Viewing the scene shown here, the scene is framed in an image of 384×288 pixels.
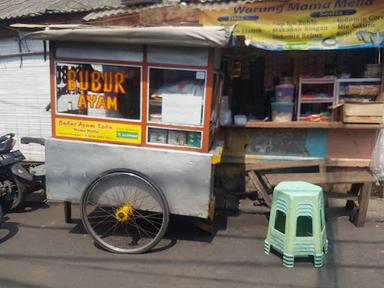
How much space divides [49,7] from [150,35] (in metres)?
4.51

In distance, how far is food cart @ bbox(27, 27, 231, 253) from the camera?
14.1ft

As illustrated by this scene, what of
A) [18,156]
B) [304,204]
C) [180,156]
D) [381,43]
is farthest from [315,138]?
[18,156]

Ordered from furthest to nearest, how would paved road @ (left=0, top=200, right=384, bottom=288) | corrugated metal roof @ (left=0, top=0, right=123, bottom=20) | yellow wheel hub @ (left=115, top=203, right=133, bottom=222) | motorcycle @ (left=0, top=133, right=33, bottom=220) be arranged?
corrugated metal roof @ (left=0, top=0, right=123, bottom=20)
motorcycle @ (left=0, top=133, right=33, bottom=220)
yellow wheel hub @ (left=115, top=203, right=133, bottom=222)
paved road @ (left=0, top=200, right=384, bottom=288)

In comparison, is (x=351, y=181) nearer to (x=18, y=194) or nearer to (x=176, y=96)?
(x=176, y=96)

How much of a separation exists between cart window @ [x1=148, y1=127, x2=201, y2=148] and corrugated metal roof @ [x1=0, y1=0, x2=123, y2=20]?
3.42 metres

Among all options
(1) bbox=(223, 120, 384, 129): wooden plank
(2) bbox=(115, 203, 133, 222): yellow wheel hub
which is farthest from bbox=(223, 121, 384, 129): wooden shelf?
(2) bbox=(115, 203, 133, 222): yellow wheel hub

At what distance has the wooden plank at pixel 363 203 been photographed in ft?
17.2

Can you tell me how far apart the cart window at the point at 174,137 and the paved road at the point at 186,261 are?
4.10ft

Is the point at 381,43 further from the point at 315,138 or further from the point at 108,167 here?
the point at 108,167

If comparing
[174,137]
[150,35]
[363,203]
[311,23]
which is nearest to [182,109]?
[174,137]

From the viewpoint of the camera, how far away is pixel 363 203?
17.2ft

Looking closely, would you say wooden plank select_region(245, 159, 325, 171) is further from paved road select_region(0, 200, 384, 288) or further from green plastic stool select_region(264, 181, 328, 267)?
green plastic stool select_region(264, 181, 328, 267)

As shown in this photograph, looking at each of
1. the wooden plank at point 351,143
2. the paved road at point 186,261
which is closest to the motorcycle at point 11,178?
the paved road at point 186,261

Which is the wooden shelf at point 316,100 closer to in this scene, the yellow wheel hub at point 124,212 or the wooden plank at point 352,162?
the wooden plank at point 352,162
